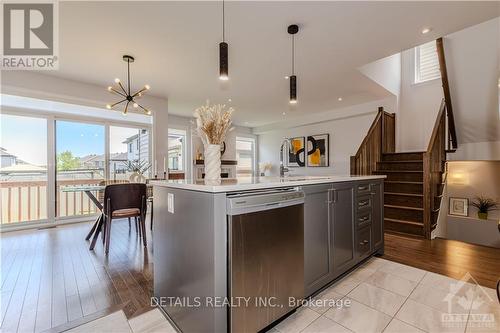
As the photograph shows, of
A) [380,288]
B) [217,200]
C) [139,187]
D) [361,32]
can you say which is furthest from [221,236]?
[361,32]

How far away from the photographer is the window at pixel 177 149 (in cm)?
719

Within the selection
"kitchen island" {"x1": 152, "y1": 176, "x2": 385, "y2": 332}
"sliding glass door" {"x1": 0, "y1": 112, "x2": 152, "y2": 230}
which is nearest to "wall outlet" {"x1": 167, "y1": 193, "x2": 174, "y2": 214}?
"kitchen island" {"x1": 152, "y1": 176, "x2": 385, "y2": 332}

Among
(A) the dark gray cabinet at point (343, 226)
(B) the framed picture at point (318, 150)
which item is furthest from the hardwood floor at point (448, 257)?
(B) the framed picture at point (318, 150)

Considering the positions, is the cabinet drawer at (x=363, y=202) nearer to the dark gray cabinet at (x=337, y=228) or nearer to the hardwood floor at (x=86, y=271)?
the dark gray cabinet at (x=337, y=228)

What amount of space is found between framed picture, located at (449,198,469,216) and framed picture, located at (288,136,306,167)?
151 inches

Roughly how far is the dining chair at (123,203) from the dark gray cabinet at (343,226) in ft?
8.16

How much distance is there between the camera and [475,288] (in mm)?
2049

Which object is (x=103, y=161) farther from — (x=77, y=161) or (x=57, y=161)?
(x=57, y=161)

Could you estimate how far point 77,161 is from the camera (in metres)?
4.75

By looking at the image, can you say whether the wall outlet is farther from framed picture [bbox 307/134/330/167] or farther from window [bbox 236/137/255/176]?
window [bbox 236/137/255/176]

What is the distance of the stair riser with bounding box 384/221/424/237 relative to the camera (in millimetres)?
3461

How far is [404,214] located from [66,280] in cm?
457

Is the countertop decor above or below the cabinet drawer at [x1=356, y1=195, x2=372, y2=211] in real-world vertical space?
above

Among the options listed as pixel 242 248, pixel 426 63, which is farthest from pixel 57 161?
pixel 426 63
